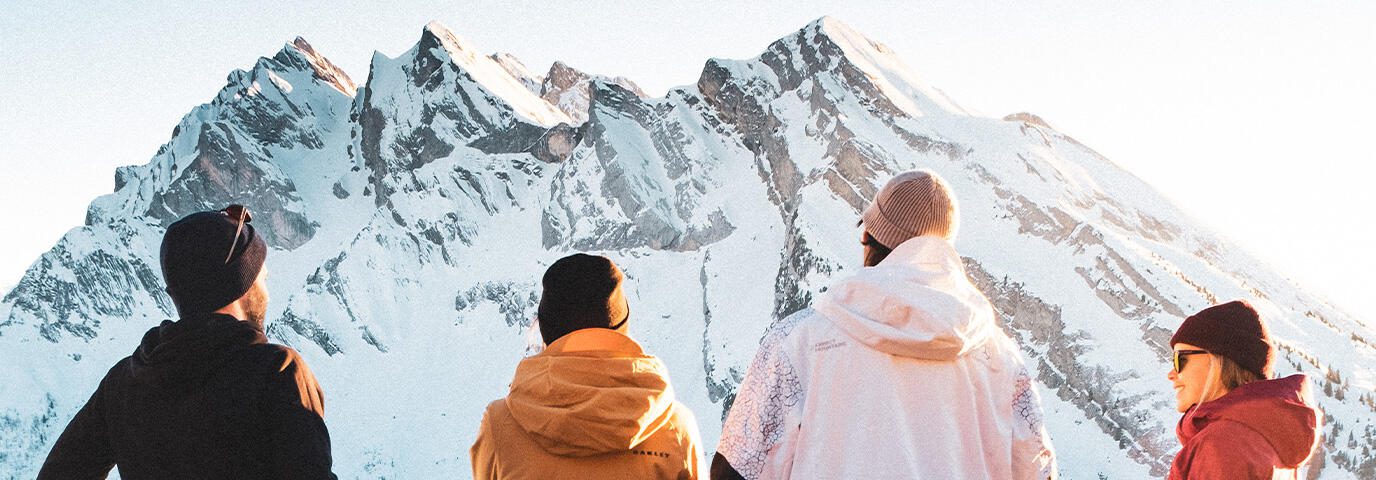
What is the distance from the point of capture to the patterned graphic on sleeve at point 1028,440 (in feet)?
9.84

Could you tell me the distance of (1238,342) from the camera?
375cm

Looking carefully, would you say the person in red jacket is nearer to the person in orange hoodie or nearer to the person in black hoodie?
the person in orange hoodie

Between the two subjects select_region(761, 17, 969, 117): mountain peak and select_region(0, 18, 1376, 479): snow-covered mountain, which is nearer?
select_region(0, 18, 1376, 479): snow-covered mountain

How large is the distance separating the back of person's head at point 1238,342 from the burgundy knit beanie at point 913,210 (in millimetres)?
1343

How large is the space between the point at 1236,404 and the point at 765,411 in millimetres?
1801

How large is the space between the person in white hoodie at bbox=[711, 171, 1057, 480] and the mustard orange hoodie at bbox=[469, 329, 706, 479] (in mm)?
235

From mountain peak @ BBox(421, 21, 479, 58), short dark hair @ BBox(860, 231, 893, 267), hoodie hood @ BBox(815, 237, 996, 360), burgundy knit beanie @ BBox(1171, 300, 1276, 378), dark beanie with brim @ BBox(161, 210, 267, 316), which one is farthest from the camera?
mountain peak @ BBox(421, 21, 479, 58)

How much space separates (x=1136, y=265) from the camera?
30.1 m

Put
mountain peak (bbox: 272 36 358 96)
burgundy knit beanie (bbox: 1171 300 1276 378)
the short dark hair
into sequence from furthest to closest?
mountain peak (bbox: 272 36 358 96), burgundy knit beanie (bbox: 1171 300 1276 378), the short dark hair

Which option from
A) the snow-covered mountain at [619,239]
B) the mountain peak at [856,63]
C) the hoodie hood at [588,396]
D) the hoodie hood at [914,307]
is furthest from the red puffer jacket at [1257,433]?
the mountain peak at [856,63]

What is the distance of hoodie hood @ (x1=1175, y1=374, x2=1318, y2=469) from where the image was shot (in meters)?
3.52

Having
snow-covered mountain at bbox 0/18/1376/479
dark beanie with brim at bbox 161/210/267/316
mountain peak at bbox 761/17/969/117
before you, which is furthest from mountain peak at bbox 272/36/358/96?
dark beanie with brim at bbox 161/210/267/316

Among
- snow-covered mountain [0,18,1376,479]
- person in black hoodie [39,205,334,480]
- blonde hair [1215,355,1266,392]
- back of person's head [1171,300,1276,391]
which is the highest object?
person in black hoodie [39,205,334,480]

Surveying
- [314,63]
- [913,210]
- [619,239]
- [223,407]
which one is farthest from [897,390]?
[314,63]
